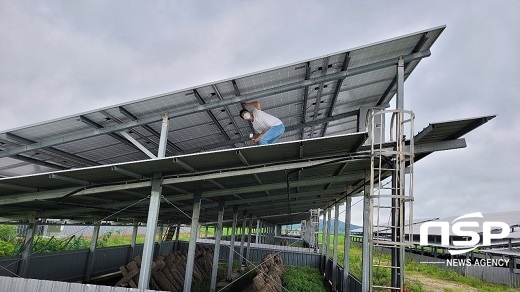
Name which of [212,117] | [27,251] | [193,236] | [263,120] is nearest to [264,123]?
[263,120]

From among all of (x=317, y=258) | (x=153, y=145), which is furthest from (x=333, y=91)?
(x=317, y=258)

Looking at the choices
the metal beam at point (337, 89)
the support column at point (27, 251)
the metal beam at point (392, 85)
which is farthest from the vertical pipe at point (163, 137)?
the support column at point (27, 251)

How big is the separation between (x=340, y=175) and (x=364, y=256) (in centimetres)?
254

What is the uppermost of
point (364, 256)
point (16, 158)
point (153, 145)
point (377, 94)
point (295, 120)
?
point (377, 94)

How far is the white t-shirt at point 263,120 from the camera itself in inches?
372

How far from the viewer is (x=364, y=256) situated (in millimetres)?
10500

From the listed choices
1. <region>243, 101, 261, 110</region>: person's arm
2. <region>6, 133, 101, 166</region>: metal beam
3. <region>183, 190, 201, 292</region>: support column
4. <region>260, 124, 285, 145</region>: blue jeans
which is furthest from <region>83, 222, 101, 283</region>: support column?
<region>243, 101, 261, 110</region>: person's arm

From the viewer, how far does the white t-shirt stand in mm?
9438

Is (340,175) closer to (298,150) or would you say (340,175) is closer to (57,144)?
(298,150)

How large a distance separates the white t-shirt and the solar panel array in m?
0.49

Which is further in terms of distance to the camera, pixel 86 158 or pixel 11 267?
pixel 11 267

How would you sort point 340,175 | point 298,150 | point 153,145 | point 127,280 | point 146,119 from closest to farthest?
point 298,150, point 146,119, point 340,175, point 153,145, point 127,280

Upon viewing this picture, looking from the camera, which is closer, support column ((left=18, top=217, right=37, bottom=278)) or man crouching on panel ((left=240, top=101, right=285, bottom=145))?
man crouching on panel ((left=240, top=101, right=285, bottom=145))

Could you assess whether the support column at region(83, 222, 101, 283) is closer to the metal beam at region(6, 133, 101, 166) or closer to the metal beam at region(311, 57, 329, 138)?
the metal beam at region(6, 133, 101, 166)
